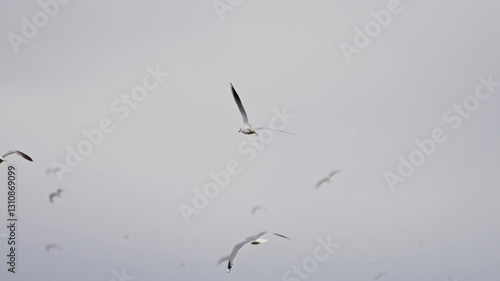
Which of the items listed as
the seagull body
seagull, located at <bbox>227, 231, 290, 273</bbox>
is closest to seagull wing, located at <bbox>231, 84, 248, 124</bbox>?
the seagull body

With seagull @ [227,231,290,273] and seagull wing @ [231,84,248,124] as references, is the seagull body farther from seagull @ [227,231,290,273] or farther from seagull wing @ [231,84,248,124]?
seagull @ [227,231,290,273]

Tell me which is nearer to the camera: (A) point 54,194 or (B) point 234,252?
(B) point 234,252

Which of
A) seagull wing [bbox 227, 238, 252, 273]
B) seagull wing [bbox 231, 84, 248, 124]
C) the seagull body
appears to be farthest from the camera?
the seagull body

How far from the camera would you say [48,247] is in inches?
1016

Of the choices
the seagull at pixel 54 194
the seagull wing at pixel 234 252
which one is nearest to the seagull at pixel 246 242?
the seagull wing at pixel 234 252

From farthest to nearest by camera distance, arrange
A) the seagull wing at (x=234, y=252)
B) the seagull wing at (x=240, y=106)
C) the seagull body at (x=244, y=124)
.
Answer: the seagull body at (x=244, y=124) → the seagull wing at (x=240, y=106) → the seagull wing at (x=234, y=252)

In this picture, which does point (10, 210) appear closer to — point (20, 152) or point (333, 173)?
point (20, 152)

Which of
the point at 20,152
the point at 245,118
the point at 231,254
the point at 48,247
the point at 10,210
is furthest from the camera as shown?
the point at 48,247

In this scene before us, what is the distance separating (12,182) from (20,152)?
12.5 feet

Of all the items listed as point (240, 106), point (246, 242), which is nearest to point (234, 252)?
point (246, 242)

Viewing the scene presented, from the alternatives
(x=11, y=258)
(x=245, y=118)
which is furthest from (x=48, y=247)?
(x=245, y=118)

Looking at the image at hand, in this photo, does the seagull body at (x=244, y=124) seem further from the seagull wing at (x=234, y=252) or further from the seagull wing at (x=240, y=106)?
the seagull wing at (x=234, y=252)

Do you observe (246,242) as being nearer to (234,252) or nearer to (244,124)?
(234,252)

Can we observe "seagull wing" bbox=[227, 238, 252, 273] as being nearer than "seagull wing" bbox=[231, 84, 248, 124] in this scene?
Yes
